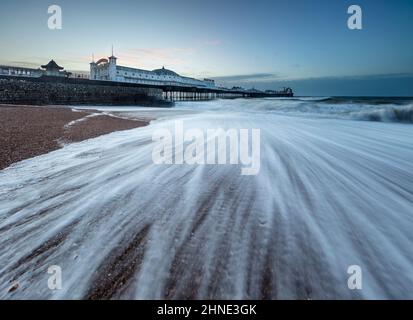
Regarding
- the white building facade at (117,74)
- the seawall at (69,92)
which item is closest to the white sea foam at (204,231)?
the seawall at (69,92)

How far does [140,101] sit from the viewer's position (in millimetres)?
39375

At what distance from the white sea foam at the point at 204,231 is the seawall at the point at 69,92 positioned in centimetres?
2903

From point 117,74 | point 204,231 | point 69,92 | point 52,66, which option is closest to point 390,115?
point 204,231

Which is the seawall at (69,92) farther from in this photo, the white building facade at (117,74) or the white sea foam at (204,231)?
the white building facade at (117,74)

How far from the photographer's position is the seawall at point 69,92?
26669 mm

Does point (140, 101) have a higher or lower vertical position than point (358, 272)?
higher

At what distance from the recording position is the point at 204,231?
251 cm

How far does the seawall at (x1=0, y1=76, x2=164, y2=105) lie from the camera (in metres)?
26.7

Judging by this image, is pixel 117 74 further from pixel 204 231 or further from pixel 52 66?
pixel 204 231

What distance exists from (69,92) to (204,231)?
36.0 meters

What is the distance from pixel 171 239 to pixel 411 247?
2.30m

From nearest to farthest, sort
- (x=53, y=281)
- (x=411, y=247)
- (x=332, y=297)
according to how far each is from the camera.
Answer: (x=332, y=297), (x=53, y=281), (x=411, y=247)
